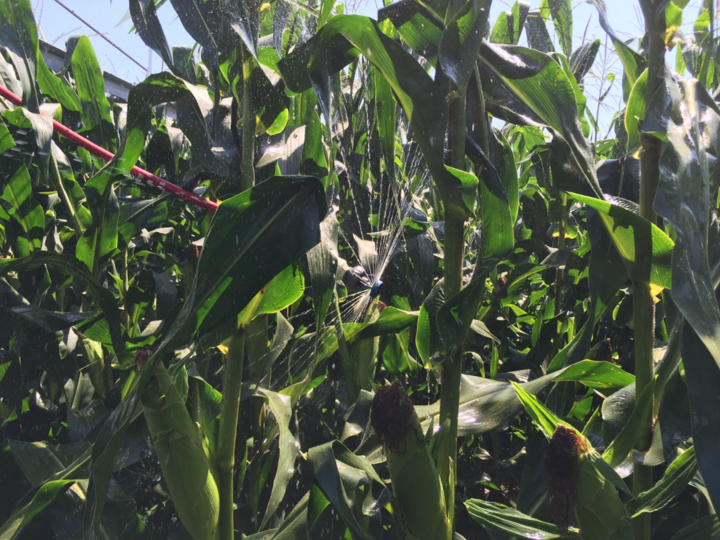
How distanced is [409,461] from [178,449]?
29 cm

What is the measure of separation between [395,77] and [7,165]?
0.89 metres

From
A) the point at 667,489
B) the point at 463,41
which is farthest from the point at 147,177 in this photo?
the point at 667,489

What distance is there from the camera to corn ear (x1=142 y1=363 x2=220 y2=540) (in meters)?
0.65

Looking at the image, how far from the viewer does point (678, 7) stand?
657 mm

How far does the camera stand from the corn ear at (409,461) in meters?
0.59

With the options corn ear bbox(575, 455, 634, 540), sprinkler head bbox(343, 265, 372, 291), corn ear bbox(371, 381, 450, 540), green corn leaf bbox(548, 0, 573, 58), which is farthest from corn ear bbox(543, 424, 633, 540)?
green corn leaf bbox(548, 0, 573, 58)

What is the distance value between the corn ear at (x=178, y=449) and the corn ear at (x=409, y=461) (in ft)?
0.79

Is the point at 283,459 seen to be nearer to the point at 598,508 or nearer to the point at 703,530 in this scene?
the point at 598,508

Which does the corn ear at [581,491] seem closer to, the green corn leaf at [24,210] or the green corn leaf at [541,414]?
the green corn leaf at [541,414]

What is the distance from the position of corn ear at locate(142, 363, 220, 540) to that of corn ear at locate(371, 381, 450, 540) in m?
0.24

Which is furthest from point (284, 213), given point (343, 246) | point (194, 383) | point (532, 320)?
point (532, 320)

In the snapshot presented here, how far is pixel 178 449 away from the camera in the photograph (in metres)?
0.65

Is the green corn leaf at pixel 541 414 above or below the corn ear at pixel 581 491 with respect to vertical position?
above

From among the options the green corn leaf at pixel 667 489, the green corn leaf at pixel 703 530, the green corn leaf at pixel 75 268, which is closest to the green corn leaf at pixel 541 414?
the green corn leaf at pixel 667 489
